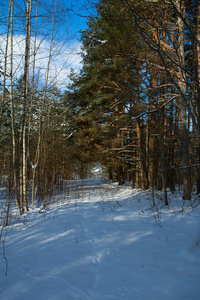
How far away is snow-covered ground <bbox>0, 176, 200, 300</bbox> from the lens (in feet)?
5.82

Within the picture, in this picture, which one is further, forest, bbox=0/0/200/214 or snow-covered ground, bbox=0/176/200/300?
forest, bbox=0/0/200/214

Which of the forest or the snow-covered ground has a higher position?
the forest

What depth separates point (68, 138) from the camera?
48.3ft

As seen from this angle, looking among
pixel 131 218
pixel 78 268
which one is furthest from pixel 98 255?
pixel 131 218

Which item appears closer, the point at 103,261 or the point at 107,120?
the point at 103,261

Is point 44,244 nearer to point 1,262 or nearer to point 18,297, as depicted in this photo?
point 1,262

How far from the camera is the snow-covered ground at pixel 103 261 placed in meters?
1.78

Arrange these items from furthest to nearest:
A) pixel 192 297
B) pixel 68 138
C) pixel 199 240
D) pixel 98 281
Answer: pixel 68 138, pixel 199 240, pixel 98 281, pixel 192 297

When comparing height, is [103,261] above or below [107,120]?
below

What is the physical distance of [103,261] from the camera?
240 cm

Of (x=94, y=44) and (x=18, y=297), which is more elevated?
(x=94, y=44)

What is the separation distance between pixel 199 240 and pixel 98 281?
1.96m

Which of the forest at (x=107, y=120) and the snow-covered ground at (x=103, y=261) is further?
the forest at (x=107, y=120)

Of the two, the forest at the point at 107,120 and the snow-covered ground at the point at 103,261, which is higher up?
the forest at the point at 107,120
